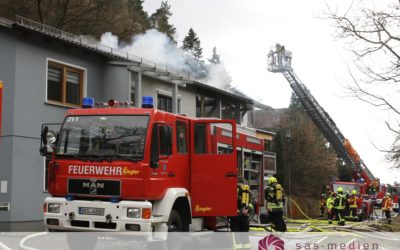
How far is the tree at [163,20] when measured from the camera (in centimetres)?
3591

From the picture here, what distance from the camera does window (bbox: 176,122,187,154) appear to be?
28.9 feet

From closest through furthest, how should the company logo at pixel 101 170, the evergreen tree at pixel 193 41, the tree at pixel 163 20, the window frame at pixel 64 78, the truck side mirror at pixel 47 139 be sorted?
1. the company logo at pixel 101 170
2. the truck side mirror at pixel 47 139
3. the window frame at pixel 64 78
4. the tree at pixel 163 20
5. the evergreen tree at pixel 193 41

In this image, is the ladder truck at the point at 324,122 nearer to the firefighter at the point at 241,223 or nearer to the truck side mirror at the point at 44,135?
the firefighter at the point at 241,223

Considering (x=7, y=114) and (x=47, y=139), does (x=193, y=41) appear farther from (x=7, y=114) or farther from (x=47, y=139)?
(x=47, y=139)

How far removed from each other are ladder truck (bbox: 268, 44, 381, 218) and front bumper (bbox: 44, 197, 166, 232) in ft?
74.9

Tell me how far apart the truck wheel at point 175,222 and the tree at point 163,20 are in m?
26.8

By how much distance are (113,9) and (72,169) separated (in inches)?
788

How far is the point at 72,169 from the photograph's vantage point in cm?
803

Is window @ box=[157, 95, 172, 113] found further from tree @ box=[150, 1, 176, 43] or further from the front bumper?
tree @ box=[150, 1, 176, 43]

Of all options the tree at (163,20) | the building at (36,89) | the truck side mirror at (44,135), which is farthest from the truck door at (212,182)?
the tree at (163,20)

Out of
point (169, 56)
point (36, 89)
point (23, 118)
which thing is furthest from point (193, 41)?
point (23, 118)

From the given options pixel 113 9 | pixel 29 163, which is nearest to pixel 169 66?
pixel 113 9

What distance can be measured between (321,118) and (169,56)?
12408 millimetres

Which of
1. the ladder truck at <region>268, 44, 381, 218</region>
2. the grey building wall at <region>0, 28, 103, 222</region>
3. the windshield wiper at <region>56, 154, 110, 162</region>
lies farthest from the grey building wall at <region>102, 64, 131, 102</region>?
the ladder truck at <region>268, 44, 381, 218</region>
